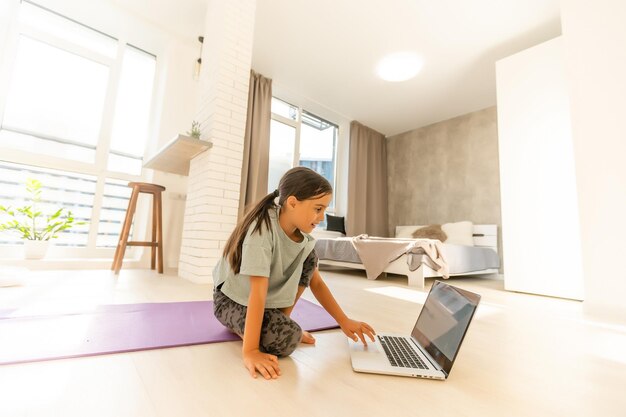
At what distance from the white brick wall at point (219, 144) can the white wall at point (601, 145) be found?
241 cm

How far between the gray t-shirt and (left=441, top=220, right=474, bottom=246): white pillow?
143 inches

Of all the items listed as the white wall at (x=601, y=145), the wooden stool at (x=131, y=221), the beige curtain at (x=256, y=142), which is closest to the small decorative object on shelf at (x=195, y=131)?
the wooden stool at (x=131, y=221)

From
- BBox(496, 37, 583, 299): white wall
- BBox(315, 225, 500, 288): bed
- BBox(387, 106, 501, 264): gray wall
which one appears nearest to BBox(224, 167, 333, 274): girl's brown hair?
BBox(315, 225, 500, 288): bed

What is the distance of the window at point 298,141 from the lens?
4.28 metres

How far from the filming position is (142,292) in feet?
5.59

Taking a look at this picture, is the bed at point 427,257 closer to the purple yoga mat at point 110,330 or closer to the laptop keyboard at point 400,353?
the purple yoga mat at point 110,330

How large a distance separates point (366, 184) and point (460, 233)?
1713mm

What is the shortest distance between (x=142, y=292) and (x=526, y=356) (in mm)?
1867

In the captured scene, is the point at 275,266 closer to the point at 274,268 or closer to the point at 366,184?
the point at 274,268

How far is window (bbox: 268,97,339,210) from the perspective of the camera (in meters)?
4.28

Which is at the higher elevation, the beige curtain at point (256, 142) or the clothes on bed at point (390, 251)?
the beige curtain at point (256, 142)

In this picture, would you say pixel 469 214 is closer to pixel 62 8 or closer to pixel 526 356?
pixel 526 356

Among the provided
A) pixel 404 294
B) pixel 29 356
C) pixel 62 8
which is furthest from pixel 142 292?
pixel 62 8

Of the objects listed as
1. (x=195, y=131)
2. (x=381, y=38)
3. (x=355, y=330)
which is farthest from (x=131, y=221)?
(x=381, y=38)
